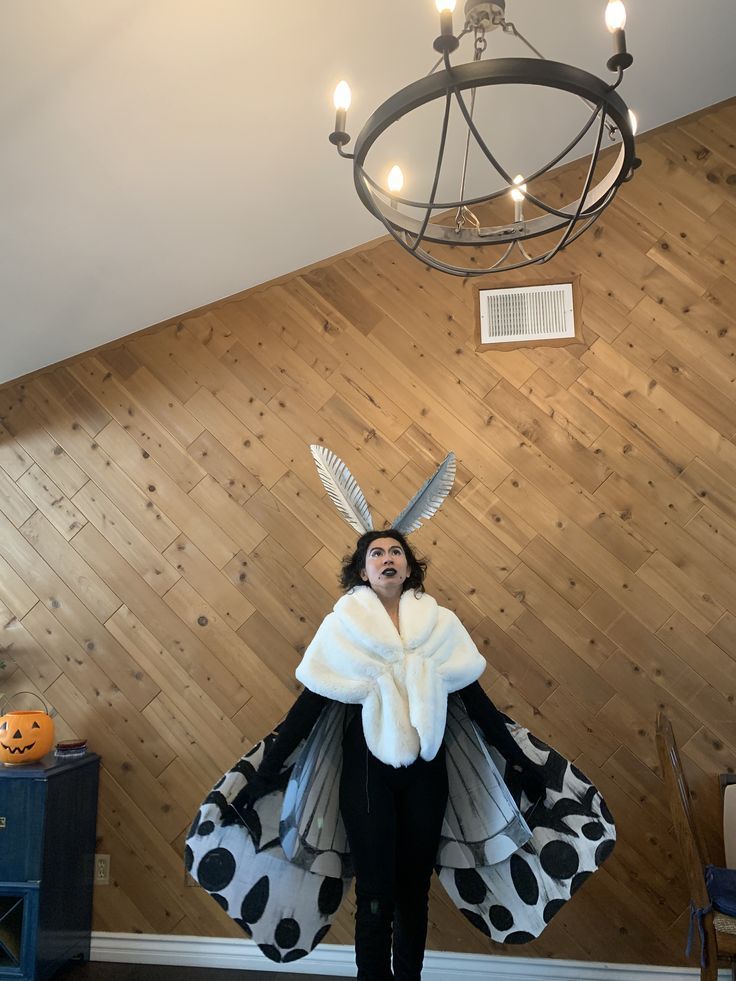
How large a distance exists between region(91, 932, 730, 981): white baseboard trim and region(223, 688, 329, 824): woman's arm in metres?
1.03

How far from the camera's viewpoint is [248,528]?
10.0 feet

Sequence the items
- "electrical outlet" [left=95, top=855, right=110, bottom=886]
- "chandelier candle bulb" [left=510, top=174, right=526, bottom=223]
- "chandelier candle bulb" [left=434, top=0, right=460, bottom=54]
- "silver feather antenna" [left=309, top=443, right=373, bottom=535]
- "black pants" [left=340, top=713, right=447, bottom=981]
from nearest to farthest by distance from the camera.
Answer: "chandelier candle bulb" [left=434, top=0, right=460, bottom=54] → "chandelier candle bulb" [left=510, top=174, right=526, bottom=223] → "black pants" [left=340, top=713, right=447, bottom=981] → "silver feather antenna" [left=309, top=443, right=373, bottom=535] → "electrical outlet" [left=95, top=855, right=110, bottom=886]

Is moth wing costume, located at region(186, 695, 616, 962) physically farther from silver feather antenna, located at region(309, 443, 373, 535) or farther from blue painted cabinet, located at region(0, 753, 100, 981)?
blue painted cabinet, located at region(0, 753, 100, 981)

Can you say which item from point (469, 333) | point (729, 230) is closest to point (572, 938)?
point (469, 333)

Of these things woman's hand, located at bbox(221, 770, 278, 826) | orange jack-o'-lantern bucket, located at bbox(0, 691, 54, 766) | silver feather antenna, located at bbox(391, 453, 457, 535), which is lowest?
woman's hand, located at bbox(221, 770, 278, 826)

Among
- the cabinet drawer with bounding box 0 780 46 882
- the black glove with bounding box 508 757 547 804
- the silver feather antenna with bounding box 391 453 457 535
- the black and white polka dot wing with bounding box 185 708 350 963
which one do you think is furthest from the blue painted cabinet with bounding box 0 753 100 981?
the black glove with bounding box 508 757 547 804

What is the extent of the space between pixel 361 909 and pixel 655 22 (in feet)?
9.59

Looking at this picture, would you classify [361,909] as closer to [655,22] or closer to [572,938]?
[572,938]

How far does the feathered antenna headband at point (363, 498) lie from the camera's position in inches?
96.5

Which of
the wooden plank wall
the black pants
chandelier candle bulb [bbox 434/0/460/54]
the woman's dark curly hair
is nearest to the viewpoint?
chandelier candle bulb [bbox 434/0/460/54]

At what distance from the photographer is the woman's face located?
220 centimetres

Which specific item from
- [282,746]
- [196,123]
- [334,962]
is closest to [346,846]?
[282,746]

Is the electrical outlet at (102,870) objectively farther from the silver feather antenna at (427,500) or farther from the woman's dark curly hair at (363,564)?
the silver feather antenna at (427,500)

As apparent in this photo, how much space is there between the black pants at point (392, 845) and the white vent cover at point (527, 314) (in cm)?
175
